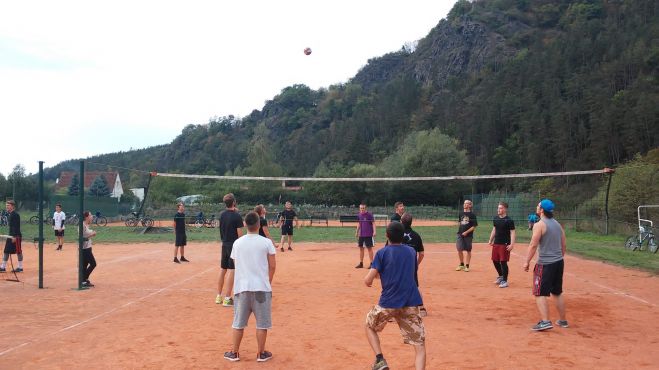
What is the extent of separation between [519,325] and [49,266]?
13.3 metres

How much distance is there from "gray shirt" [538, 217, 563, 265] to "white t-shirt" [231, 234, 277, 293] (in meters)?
4.00

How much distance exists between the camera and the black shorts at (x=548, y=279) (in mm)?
7574

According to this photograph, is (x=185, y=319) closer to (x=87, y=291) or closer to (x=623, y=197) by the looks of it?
(x=87, y=291)

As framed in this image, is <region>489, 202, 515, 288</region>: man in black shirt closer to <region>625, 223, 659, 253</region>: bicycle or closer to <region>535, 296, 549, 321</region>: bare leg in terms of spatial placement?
<region>535, 296, 549, 321</region>: bare leg

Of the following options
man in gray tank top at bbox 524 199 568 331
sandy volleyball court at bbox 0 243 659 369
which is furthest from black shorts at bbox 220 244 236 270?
man in gray tank top at bbox 524 199 568 331

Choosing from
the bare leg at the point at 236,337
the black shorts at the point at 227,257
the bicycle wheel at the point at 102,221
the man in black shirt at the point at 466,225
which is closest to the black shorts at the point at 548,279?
the bare leg at the point at 236,337

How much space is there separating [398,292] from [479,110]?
324 feet

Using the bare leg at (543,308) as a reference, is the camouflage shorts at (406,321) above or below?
above

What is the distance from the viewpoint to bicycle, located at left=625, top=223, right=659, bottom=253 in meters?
19.1

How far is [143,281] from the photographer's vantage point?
12.6 m

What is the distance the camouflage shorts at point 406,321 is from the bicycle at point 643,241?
16.9 meters

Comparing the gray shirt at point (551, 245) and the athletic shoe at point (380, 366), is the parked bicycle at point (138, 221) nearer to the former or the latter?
the gray shirt at point (551, 245)

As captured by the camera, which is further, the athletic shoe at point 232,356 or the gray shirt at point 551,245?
the gray shirt at point 551,245

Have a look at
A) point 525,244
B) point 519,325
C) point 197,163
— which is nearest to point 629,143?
point 525,244
